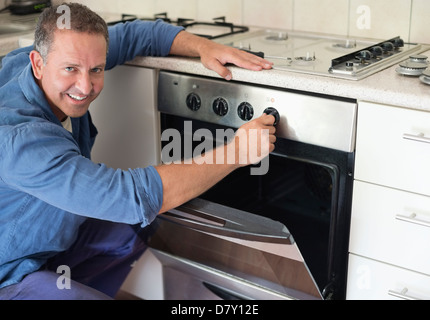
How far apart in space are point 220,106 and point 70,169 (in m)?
0.52

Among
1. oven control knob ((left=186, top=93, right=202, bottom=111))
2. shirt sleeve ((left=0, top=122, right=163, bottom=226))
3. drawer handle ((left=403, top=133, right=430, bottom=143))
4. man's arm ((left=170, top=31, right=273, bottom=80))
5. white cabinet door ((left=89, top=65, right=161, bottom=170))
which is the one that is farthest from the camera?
white cabinet door ((left=89, top=65, right=161, bottom=170))

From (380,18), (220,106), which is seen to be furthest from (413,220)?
(380,18)

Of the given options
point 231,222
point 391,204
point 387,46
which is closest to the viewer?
point 231,222

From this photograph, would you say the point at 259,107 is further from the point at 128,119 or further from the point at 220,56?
the point at 128,119

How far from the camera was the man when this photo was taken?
1157 millimetres

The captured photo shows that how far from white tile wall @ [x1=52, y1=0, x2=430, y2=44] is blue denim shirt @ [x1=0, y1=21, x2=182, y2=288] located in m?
0.80

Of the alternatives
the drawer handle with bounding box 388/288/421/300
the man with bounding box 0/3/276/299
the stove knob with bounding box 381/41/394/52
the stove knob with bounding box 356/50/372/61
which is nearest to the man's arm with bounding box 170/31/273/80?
the man with bounding box 0/3/276/299

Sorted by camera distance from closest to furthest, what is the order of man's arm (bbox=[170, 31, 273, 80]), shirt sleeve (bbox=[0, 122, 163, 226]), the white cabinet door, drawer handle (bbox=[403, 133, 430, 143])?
shirt sleeve (bbox=[0, 122, 163, 226]), drawer handle (bbox=[403, 133, 430, 143]), man's arm (bbox=[170, 31, 273, 80]), the white cabinet door

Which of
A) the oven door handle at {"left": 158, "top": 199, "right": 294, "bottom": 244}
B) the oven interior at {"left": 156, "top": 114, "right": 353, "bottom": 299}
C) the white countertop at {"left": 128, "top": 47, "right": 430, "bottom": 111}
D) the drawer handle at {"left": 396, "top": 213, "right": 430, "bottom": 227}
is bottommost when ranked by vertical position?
the oven interior at {"left": 156, "top": 114, "right": 353, "bottom": 299}

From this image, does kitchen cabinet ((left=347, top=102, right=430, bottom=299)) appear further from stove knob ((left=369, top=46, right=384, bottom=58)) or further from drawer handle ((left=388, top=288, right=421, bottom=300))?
stove knob ((left=369, top=46, right=384, bottom=58))

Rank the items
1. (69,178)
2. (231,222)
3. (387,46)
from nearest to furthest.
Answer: (69,178)
(231,222)
(387,46)

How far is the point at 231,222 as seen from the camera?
4.09 ft
